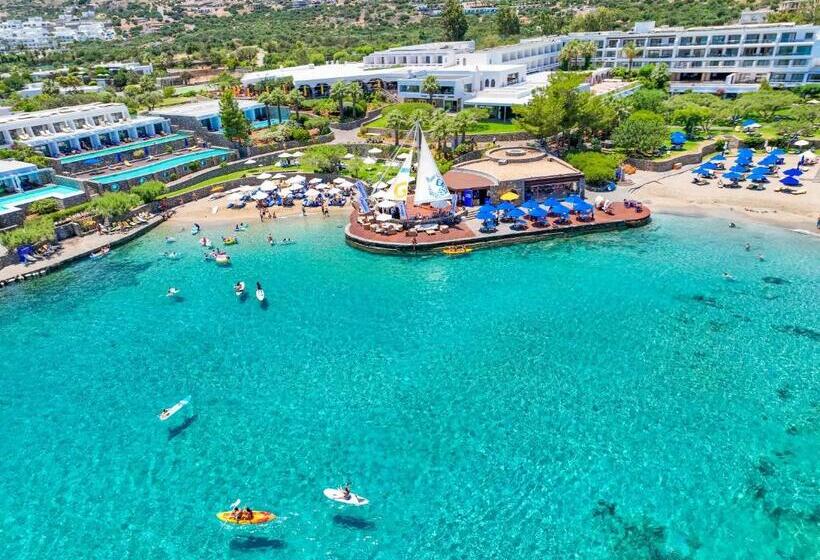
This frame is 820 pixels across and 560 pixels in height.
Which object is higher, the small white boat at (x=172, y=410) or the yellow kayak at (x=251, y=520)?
the small white boat at (x=172, y=410)

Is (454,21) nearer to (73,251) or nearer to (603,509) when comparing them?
(73,251)

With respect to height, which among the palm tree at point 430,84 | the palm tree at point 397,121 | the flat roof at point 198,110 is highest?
the palm tree at point 430,84

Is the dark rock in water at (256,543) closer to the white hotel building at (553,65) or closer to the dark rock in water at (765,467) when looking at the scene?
the dark rock in water at (765,467)

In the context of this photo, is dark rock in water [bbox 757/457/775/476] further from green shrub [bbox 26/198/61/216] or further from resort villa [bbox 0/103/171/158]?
resort villa [bbox 0/103/171/158]

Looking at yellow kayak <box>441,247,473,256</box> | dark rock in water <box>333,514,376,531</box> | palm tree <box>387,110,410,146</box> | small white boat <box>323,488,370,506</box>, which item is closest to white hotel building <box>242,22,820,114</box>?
palm tree <box>387,110,410,146</box>

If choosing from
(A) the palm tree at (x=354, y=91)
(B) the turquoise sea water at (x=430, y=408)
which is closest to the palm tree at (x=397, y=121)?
(A) the palm tree at (x=354, y=91)

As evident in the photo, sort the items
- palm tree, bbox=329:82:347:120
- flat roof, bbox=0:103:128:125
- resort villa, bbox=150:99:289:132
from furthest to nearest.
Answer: palm tree, bbox=329:82:347:120 → resort villa, bbox=150:99:289:132 → flat roof, bbox=0:103:128:125

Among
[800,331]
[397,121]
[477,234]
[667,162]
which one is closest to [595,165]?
[667,162]
